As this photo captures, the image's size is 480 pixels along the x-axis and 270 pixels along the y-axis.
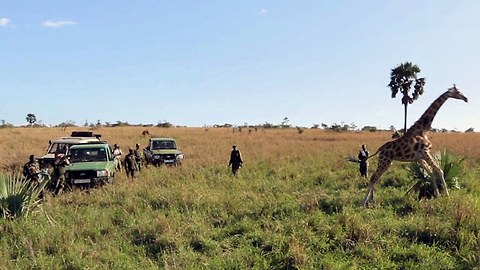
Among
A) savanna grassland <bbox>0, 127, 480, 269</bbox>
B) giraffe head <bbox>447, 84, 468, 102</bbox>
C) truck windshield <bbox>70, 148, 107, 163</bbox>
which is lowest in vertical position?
savanna grassland <bbox>0, 127, 480, 269</bbox>

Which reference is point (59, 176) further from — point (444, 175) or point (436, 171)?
point (444, 175)

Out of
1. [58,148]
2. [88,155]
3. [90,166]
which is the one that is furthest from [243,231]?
[58,148]

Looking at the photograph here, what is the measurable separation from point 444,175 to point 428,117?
1399 mm

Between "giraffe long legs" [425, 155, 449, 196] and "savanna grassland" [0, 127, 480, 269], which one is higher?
"giraffe long legs" [425, 155, 449, 196]

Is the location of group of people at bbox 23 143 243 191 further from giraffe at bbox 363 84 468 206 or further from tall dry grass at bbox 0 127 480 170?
giraffe at bbox 363 84 468 206

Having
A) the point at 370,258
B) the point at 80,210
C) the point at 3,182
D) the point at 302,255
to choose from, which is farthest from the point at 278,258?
the point at 3,182

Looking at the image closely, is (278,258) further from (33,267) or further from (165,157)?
(165,157)

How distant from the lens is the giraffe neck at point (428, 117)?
419 inches

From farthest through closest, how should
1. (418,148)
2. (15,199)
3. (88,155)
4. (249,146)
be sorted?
1. (249,146)
2. (88,155)
3. (418,148)
4. (15,199)

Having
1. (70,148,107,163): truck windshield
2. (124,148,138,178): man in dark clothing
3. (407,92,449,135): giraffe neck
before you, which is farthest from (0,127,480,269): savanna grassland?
(70,148,107,163): truck windshield

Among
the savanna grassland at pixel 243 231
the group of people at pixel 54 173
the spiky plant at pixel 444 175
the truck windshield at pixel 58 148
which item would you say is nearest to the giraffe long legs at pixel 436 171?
the spiky plant at pixel 444 175

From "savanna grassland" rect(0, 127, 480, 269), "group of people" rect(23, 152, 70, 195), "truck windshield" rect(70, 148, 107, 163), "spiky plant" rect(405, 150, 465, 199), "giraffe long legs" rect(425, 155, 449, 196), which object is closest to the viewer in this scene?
"savanna grassland" rect(0, 127, 480, 269)

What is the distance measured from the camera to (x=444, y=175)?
10.6m

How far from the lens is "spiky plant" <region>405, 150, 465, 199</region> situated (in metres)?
9.94
